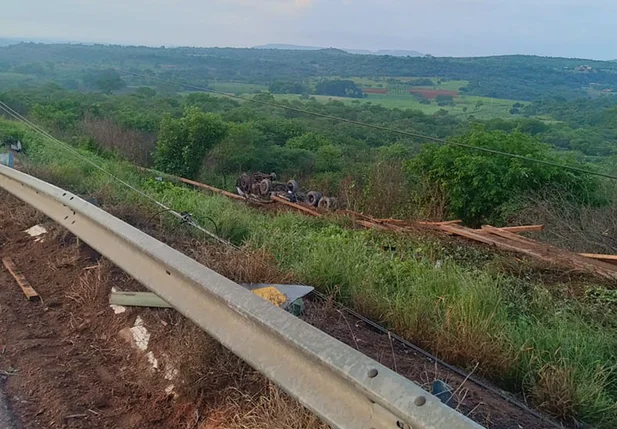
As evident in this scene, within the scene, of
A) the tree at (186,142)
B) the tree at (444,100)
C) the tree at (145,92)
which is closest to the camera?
the tree at (186,142)

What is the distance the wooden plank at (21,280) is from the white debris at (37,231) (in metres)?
0.35

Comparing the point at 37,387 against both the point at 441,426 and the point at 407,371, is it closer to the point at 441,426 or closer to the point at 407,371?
the point at 407,371

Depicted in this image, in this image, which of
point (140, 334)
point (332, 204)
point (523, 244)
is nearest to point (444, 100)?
point (332, 204)

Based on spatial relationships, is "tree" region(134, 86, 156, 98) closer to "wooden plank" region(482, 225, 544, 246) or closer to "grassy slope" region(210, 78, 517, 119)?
"grassy slope" region(210, 78, 517, 119)

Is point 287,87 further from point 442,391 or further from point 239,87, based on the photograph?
point 442,391

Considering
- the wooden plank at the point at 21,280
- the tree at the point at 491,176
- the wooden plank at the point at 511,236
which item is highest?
the wooden plank at the point at 21,280

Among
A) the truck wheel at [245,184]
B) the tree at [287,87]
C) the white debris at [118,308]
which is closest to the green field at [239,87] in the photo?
the tree at [287,87]

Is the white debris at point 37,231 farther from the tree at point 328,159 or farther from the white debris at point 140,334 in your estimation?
the tree at point 328,159

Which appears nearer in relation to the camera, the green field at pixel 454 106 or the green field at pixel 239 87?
the green field at pixel 239 87

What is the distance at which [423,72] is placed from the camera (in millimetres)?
124875

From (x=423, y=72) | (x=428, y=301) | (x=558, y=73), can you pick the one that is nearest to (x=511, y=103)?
(x=558, y=73)

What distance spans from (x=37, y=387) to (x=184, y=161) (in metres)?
38.3

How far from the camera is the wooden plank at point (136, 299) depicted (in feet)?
12.0

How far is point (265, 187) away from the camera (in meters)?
24.0
